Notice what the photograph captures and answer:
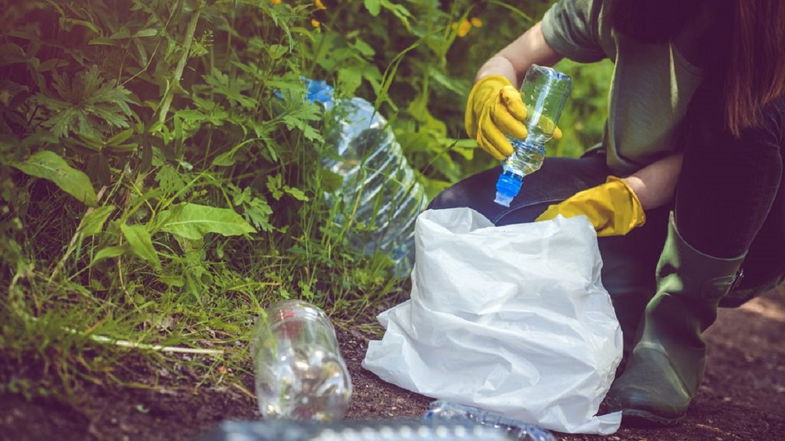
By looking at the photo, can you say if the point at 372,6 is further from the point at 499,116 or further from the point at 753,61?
the point at 753,61

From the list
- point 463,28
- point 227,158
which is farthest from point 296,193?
point 463,28

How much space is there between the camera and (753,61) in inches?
71.4

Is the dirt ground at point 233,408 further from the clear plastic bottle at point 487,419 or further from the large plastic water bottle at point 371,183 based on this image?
the large plastic water bottle at point 371,183

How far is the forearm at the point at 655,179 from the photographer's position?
2.03 meters

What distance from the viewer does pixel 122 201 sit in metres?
1.78

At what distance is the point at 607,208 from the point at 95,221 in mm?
1152

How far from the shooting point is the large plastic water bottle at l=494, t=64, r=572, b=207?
6.75ft

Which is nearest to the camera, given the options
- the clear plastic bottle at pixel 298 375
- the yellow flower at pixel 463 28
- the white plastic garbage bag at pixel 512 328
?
the clear plastic bottle at pixel 298 375

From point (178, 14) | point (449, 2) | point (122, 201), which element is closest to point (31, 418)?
point (122, 201)

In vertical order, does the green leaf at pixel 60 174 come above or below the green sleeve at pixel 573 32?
below

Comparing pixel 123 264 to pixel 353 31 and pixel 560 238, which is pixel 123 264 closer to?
pixel 560 238

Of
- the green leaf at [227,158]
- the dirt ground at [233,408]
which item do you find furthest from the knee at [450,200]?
the green leaf at [227,158]

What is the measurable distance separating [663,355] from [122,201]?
1299 millimetres

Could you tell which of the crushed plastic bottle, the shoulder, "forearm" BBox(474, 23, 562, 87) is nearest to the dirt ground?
the crushed plastic bottle
